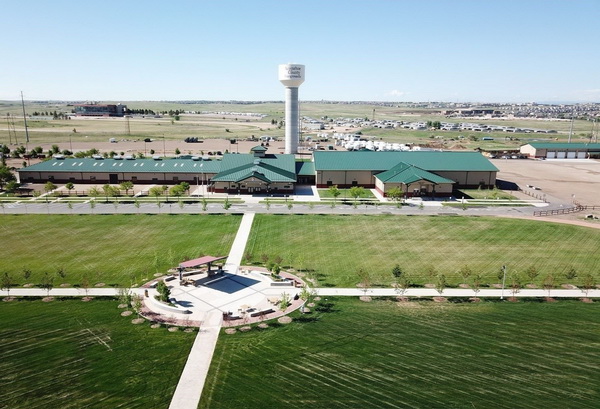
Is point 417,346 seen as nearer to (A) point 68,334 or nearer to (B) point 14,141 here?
(A) point 68,334

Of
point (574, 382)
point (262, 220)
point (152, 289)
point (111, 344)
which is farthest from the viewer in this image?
point (262, 220)

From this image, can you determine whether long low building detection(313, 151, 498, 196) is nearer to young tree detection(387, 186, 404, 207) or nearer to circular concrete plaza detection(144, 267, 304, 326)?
young tree detection(387, 186, 404, 207)

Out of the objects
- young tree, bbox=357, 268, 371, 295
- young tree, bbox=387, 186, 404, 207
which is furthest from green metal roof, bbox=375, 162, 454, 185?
young tree, bbox=357, 268, 371, 295

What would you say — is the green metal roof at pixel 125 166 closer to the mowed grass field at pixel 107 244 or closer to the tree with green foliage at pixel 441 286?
the mowed grass field at pixel 107 244

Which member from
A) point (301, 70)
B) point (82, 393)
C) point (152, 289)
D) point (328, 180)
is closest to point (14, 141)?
point (301, 70)

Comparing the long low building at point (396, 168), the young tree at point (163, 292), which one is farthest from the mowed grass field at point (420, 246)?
the long low building at point (396, 168)

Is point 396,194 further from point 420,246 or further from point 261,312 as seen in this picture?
point 261,312
